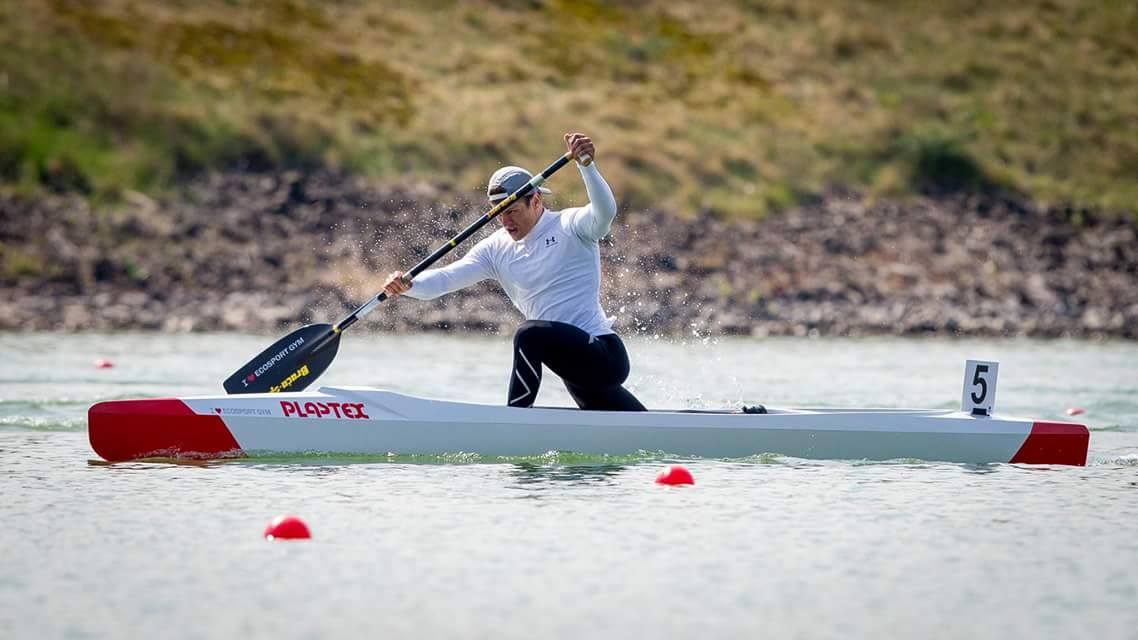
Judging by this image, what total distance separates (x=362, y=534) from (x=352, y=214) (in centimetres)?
2178

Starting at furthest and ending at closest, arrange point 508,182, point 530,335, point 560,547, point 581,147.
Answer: point 508,182 < point 530,335 < point 581,147 < point 560,547

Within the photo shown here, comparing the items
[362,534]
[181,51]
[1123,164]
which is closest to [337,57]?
[181,51]

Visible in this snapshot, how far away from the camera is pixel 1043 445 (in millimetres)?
10820

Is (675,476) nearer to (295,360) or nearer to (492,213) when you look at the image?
(492,213)

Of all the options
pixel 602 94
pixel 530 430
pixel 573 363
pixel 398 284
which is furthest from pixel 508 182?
pixel 602 94

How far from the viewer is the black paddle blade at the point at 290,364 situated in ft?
36.6

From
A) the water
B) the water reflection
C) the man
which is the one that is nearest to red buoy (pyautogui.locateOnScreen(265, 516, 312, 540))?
the water

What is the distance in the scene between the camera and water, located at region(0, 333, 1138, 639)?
249 inches

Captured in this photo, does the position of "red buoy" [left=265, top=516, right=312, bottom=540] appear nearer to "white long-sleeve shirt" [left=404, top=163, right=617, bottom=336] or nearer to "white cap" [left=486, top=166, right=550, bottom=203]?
"white long-sleeve shirt" [left=404, top=163, right=617, bottom=336]

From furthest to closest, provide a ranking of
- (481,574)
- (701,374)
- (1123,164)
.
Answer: (1123,164) → (701,374) → (481,574)

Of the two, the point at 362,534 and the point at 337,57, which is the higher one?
the point at 337,57

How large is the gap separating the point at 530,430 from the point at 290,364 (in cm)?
197

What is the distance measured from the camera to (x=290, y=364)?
11273mm

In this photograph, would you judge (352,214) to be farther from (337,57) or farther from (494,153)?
(337,57)
